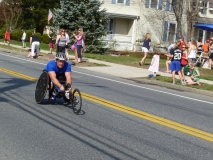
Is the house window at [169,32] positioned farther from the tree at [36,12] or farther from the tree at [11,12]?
the tree at [11,12]

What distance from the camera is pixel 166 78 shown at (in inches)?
746

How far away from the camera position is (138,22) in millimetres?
43625

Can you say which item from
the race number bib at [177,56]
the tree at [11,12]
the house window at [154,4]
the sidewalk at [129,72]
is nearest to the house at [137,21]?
the house window at [154,4]

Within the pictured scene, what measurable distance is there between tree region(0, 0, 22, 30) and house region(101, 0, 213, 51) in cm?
1554

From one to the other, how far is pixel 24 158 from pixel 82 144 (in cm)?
119

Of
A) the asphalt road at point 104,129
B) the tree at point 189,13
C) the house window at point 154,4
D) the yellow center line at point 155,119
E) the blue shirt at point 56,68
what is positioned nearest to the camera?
the asphalt road at point 104,129

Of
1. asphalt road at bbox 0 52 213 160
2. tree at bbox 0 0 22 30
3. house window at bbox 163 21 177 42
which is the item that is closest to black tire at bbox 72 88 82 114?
asphalt road at bbox 0 52 213 160

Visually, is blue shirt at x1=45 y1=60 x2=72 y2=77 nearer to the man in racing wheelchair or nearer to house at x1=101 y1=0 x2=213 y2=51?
the man in racing wheelchair

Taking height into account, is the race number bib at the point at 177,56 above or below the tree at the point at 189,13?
below

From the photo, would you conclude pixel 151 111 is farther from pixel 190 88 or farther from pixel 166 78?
pixel 166 78

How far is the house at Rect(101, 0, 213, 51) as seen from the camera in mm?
42656

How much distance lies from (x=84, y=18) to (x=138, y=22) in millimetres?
11613

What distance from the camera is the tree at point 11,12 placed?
177 ft

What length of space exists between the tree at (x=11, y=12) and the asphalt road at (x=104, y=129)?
4221 centimetres
